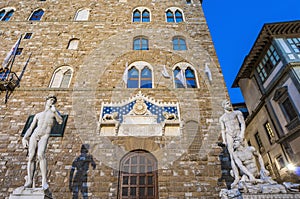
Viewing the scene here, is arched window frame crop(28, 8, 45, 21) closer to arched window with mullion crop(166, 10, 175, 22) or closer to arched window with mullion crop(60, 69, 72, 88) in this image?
arched window with mullion crop(60, 69, 72, 88)

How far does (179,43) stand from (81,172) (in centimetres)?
832

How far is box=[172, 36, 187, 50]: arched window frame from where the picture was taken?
1059cm

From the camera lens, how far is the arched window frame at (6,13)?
40.5 feet

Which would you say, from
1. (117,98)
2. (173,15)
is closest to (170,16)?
(173,15)

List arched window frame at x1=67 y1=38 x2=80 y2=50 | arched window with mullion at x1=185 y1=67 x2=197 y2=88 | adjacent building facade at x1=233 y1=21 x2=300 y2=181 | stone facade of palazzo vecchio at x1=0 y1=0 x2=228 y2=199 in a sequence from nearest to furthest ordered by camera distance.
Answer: stone facade of palazzo vecchio at x1=0 y1=0 x2=228 y2=199 < arched window with mullion at x1=185 y1=67 x2=197 y2=88 < arched window frame at x1=67 y1=38 x2=80 y2=50 < adjacent building facade at x1=233 y1=21 x2=300 y2=181

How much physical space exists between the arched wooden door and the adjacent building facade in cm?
911

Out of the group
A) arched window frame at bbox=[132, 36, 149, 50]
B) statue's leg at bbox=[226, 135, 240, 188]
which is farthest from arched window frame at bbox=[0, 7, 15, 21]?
statue's leg at bbox=[226, 135, 240, 188]

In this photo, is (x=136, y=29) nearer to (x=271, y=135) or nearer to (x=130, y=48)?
(x=130, y=48)

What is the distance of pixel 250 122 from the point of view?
16.7 meters

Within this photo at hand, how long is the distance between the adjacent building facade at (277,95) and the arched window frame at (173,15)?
19.0 feet

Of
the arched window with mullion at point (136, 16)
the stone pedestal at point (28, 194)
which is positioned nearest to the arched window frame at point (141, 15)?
the arched window with mullion at point (136, 16)

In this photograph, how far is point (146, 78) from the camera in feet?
30.5

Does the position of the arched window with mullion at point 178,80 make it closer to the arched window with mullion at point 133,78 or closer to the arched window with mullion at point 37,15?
the arched window with mullion at point 133,78

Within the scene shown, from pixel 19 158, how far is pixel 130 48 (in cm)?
717
